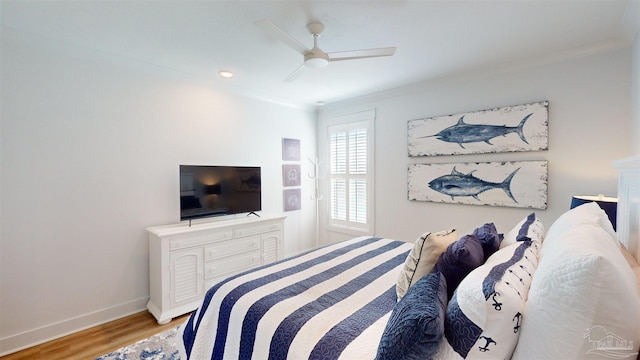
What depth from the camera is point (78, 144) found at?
242 centimetres

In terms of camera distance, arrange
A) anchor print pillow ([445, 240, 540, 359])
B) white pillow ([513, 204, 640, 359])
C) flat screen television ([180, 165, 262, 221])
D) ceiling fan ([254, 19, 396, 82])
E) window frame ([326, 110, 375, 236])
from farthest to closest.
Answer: window frame ([326, 110, 375, 236]) < flat screen television ([180, 165, 262, 221]) < ceiling fan ([254, 19, 396, 82]) < anchor print pillow ([445, 240, 540, 359]) < white pillow ([513, 204, 640, 359])

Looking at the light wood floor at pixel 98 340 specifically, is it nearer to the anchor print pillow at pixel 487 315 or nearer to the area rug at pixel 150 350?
the area rug at pixel 150 350

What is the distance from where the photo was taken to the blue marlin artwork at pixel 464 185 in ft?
9.11

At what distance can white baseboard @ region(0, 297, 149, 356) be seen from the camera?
7.00 feet

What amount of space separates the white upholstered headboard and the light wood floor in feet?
10.7

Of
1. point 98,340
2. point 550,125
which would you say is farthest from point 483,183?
point 98,340

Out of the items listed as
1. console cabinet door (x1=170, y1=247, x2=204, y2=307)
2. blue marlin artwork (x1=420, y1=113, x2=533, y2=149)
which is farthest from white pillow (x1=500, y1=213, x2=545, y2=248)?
console cabinet door (x1=170, y1=247, x2=204, y2=307)

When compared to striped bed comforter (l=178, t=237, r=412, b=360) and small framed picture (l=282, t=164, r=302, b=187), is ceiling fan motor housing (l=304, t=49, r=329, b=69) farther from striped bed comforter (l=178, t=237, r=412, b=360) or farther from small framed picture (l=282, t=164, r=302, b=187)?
small framed picture (l=282, t=164, r=302, b=187)

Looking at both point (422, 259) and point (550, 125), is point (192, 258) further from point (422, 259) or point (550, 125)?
point (550, 125)

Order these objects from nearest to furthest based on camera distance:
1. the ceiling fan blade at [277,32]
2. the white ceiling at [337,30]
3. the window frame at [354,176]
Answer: the ceiling fan blade at [277,32], the white ceiling at [337,30], the window frame at [354,176]

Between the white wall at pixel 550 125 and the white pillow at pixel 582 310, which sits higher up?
the white wall at pixel 550 125

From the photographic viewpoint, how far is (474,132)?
2.96 m

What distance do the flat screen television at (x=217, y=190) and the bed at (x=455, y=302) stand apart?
143cm

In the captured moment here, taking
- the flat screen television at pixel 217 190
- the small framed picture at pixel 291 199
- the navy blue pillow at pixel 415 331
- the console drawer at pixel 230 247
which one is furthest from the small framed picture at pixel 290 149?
A: the navy blue pillow at pixel 415 331
